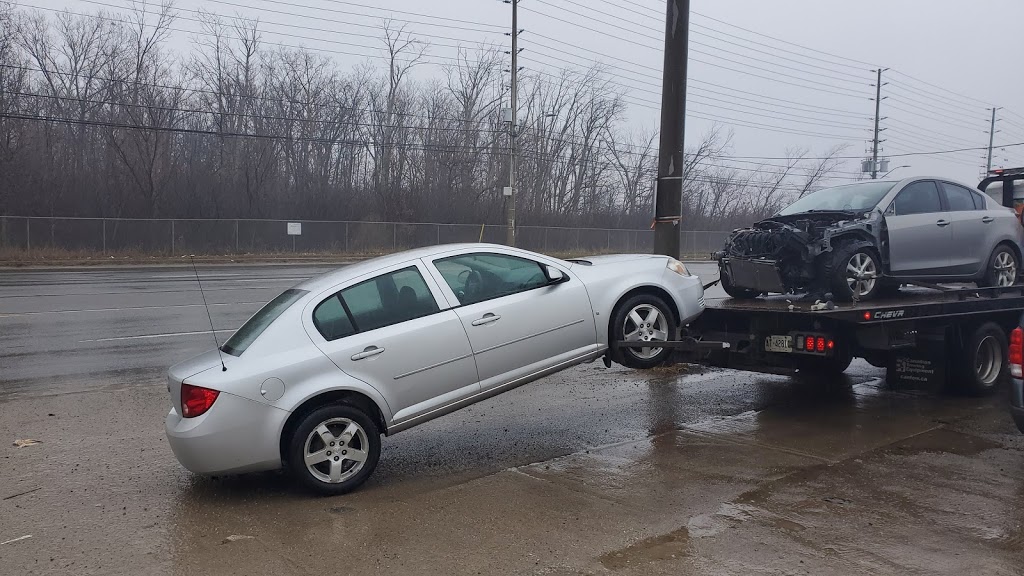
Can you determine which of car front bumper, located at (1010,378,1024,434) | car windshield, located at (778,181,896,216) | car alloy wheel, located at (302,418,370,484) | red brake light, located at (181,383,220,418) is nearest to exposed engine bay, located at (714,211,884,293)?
car windshield, located at (778,181,896,216)

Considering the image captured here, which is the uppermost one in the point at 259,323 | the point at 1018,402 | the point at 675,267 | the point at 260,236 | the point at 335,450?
the point at 675,267

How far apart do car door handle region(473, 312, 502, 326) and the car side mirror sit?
0.62m

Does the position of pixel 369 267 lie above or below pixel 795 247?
below

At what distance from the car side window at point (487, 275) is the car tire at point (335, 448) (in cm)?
125

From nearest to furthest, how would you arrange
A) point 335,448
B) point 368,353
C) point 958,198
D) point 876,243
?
point 335,448, point 368,353, point 876,243, point 958,198

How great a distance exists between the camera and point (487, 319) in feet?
21.0

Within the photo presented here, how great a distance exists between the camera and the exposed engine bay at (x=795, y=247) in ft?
27.3

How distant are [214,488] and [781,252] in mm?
5805

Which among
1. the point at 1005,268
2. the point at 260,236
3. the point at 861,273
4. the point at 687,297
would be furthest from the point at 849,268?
the point at 260,236

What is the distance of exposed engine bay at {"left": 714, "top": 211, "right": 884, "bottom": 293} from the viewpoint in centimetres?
834

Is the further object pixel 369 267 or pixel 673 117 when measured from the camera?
pixel 673 117

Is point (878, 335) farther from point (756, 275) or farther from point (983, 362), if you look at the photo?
point (983, 362)

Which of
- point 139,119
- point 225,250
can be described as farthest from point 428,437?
point 139,119

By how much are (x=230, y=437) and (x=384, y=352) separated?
117 cm
